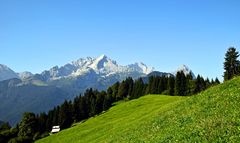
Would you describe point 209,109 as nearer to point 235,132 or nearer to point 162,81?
point 235,132

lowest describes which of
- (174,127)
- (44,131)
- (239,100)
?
(44,131)

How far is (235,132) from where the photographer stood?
23703 millimetres

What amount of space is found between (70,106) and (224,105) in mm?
159360

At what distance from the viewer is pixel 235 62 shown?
16225 centimetres

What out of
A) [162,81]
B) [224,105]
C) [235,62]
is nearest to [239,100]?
[224,105]

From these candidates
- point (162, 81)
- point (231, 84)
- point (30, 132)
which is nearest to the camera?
point (231, 84)

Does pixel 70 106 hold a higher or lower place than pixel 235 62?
lower

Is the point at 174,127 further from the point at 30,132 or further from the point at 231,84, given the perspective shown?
the point at 30,132

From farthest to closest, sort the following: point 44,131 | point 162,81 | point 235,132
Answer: point 162,81, point 44,131, point 235,132

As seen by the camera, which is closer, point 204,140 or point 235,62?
point 204,140

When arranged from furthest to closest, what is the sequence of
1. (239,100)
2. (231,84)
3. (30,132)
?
(30,132) < (231,84) < (239,100)

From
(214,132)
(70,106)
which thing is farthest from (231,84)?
(70,106)

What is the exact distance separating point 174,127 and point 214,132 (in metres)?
8.38

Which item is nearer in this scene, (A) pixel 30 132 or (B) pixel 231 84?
(B) pixel 231 84
